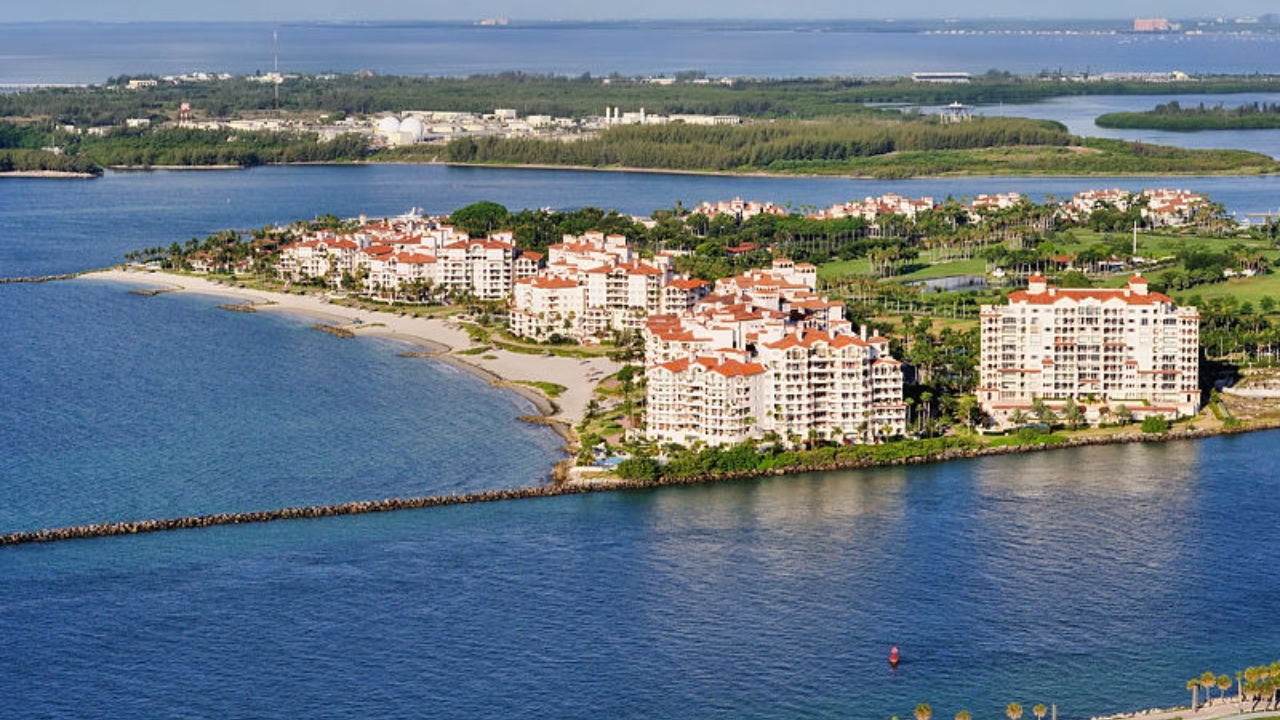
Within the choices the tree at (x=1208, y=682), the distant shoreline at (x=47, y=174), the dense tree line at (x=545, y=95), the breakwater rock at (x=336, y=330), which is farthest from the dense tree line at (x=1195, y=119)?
the tree at (x=1208, y=682)

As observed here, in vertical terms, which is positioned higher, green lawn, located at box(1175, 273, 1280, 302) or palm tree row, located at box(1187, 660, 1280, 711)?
green lawn, located at box(1175, 273, 1280, 302)

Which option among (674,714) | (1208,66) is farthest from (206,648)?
(1208,66)

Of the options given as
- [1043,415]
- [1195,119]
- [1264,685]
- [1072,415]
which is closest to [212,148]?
[1195,119]

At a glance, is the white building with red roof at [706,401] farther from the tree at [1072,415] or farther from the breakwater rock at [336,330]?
the breakwater rock at [336,330]

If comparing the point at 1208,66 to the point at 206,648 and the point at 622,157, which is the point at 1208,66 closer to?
the point at 622,157

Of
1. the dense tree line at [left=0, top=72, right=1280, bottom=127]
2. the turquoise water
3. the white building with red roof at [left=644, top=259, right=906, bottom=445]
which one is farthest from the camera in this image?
the dense tree line at [left=0, top=72, right=1280, bottom=127]

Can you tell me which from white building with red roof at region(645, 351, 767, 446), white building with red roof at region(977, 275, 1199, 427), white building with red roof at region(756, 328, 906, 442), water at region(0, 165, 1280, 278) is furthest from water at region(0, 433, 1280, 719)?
water at region(0, 165, 1280, 278)

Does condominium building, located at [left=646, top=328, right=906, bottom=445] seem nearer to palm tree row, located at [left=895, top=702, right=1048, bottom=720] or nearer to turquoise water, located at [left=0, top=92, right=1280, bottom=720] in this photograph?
turquoise water, located at [left=0, top=92, right=1280, bottom=720]

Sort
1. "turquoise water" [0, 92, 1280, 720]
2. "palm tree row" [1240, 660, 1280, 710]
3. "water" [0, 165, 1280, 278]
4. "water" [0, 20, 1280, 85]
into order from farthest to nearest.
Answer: "water" [0, 20, 1280, 85]
"water" [0, 165, 1280, 278]
"turquoise water" [0, 92, 1280, 720]
"palm tree row" [1240, 660, 1280, 710]
